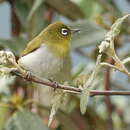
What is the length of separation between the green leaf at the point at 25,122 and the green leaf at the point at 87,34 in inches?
10.1

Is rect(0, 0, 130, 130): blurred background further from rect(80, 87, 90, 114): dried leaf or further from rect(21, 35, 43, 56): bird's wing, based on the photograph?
rect(80, 87, 90, 114): dried leaf

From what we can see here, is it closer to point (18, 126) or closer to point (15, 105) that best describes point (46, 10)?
point (15, 105)

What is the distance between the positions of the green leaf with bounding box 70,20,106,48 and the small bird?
0.21 metres

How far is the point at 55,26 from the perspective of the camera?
4.13 ft

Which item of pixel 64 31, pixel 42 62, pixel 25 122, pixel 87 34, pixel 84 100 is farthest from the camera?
pixel 87 34

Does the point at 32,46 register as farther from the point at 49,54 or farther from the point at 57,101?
the point at 57,101

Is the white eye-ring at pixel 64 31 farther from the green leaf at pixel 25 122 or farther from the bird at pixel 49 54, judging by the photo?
the green leaf at pixel 25 122

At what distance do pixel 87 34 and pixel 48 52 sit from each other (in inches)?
14.8

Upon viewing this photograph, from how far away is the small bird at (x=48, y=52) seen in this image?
1.11m

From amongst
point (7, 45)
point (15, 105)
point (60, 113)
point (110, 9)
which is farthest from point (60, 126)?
point (110, 9)

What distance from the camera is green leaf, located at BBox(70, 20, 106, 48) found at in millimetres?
1490

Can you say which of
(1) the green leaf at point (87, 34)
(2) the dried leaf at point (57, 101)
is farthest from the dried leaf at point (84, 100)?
(1) the green leaf at point (87, 34)

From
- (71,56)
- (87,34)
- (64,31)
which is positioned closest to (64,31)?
(64,31)

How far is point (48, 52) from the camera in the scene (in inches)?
46.0
